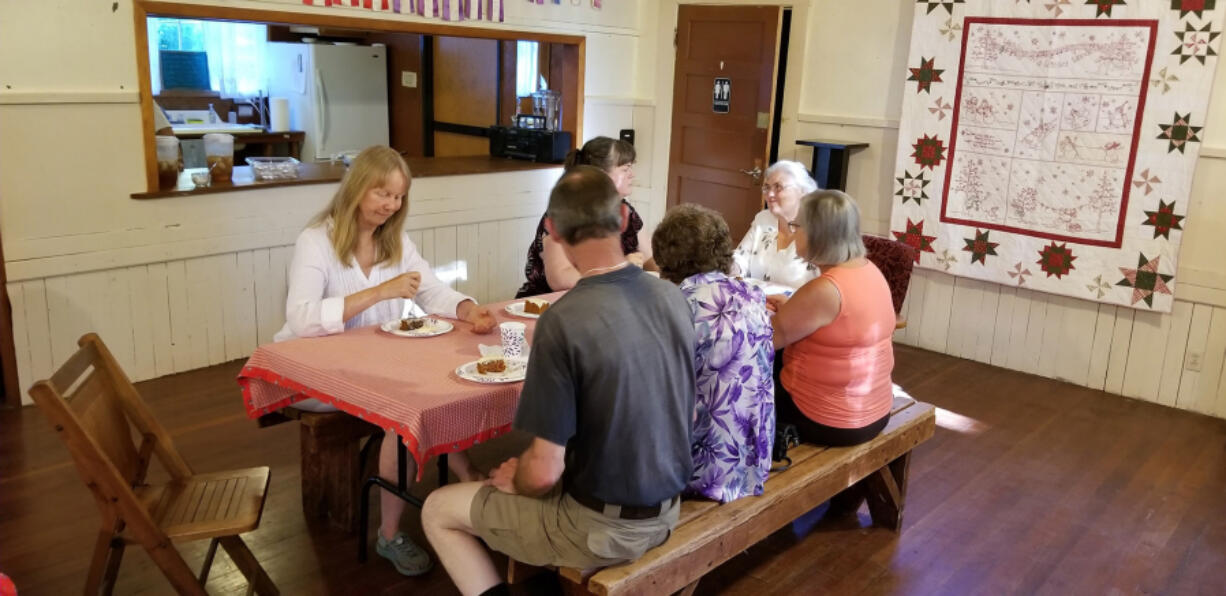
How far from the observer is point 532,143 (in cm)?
586

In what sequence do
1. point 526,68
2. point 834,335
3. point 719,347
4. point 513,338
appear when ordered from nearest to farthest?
1. point 719,347
2. point 513,338
3. point 834,335
4. point 526,68

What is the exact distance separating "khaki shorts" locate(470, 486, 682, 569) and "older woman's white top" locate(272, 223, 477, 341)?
0.89 m

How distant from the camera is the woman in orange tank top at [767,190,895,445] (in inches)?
104

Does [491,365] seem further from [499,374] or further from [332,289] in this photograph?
[332,289]

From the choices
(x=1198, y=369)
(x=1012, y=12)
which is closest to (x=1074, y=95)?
(x=1012, y=12)

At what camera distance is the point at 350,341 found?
2.66 meters

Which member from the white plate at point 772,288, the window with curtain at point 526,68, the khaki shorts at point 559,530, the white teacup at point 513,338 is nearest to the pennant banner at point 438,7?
the window with curtain at point 526,68

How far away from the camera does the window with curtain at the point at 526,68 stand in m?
6.44

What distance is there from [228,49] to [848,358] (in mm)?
7051

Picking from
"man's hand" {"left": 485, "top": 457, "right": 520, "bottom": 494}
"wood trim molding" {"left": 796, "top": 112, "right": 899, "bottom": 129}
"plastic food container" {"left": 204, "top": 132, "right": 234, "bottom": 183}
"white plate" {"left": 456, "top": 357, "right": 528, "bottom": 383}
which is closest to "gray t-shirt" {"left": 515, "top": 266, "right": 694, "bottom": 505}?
"man's hand" {"left": 485, "top": 457, "right": 520, "bottom": 494}

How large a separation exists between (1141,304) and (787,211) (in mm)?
1960

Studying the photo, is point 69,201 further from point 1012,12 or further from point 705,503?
point 1012,12

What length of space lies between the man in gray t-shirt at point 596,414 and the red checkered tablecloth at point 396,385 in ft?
0.64

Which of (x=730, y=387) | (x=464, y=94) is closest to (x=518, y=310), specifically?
(x=730, y=387)
